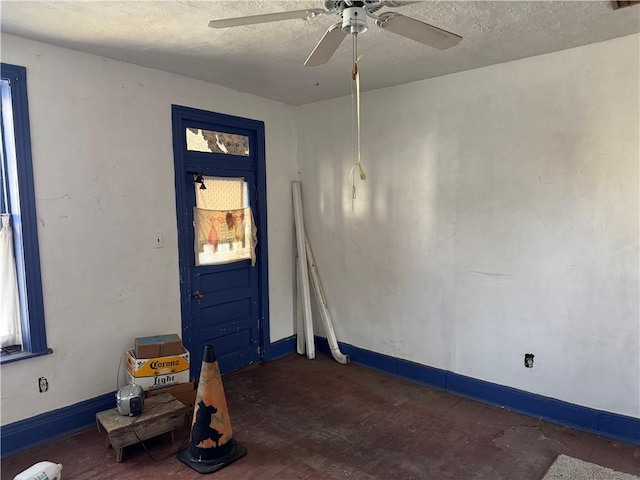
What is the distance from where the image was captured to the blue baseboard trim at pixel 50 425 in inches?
105

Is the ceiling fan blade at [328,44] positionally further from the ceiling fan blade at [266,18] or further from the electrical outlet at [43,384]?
the electrical outlet at [43,384]

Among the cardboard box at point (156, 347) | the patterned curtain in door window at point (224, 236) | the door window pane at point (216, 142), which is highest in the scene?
the door window pane at point (216, 142)

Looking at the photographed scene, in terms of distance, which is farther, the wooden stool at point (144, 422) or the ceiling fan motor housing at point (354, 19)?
the wooden stool at point (144, 422)

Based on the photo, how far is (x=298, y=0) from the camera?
7.09 ft

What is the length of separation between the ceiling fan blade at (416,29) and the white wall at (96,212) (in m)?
2.21

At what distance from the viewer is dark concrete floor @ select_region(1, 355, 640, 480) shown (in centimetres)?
255

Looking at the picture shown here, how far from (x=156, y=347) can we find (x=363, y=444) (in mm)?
1608

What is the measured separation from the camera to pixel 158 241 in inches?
134

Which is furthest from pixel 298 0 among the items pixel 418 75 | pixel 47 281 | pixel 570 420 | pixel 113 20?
pixel 570 420

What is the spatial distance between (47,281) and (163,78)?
175 cm

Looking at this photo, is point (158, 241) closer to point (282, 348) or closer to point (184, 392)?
point (184, 392)

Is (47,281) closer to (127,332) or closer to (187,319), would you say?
(127,332)

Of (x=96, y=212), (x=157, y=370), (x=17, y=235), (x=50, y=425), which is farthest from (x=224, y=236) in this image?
(x=50, y=425)

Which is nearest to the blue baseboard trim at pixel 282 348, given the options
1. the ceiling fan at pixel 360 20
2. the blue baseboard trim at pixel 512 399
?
the blue baseboard trim at pixel 512 399
